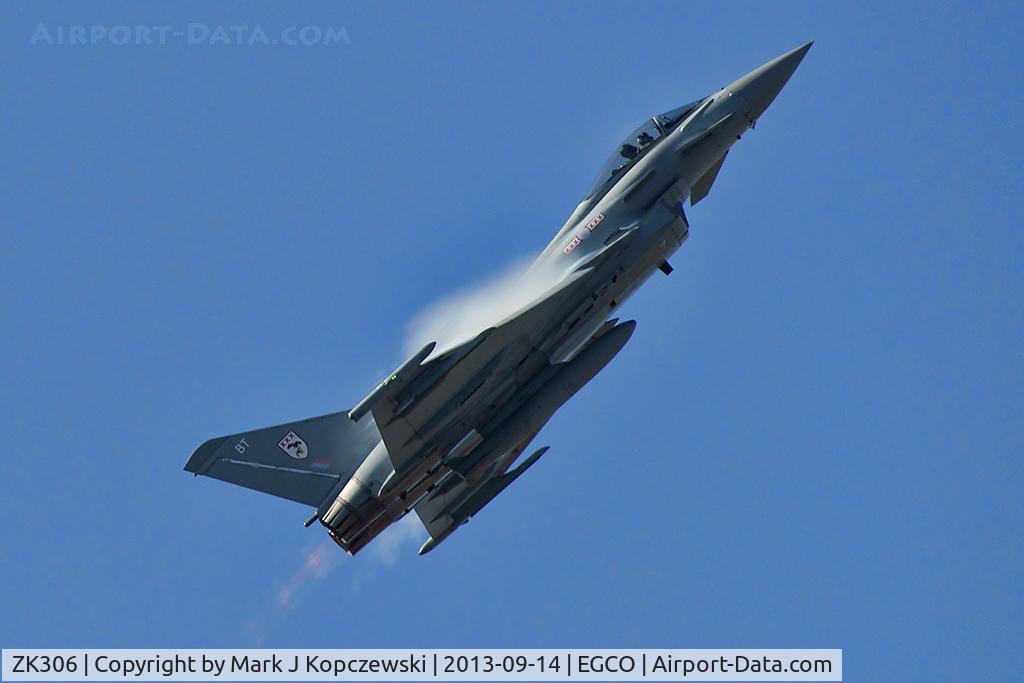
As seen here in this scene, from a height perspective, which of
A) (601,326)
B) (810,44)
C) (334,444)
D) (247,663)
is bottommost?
(247,663)

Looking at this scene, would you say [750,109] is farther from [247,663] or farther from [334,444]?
[247,663]

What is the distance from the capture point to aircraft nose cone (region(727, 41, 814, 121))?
21.9 meters

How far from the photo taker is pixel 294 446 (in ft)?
72.9

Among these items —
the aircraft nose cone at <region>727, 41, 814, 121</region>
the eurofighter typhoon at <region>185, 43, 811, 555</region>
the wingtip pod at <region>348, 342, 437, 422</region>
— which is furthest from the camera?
the aircraft nose cone at <region>727, 41, 814, 121</region>

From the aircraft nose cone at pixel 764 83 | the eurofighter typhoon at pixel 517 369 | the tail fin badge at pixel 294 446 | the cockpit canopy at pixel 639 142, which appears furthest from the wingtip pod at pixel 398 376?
the aircraft nose cone at pixel 764 83

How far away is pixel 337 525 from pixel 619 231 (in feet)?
20.6

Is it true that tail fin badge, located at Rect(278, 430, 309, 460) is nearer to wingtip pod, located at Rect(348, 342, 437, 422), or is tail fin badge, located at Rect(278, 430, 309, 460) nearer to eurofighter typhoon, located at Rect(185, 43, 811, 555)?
eurofighter typhoon, located at Rect(185, 43, 811, 555)

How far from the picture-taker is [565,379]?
21.2m

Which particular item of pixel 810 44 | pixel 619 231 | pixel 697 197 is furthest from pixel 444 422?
pixel 810 44

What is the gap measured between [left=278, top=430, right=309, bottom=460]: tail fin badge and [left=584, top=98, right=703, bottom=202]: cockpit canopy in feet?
19.8

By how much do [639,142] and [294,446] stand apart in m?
7.40

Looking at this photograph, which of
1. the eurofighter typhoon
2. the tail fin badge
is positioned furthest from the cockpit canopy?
the tail fin badge

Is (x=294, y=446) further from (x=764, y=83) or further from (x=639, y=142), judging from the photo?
(x=764, y=83)

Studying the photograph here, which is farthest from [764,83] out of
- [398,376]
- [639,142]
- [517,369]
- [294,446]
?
[294,446]
